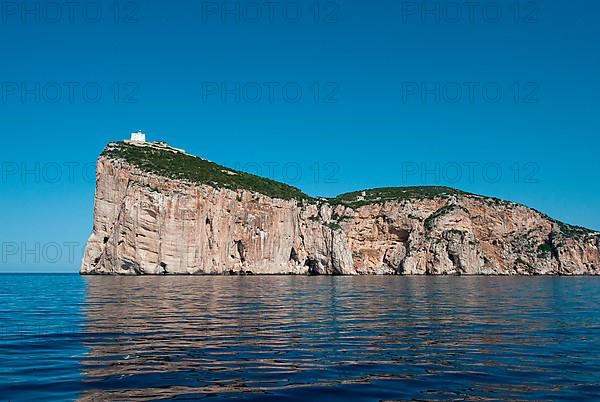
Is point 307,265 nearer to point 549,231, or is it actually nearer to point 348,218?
point 348,218

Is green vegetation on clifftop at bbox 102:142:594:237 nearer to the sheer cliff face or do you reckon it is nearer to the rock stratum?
the rock stratum

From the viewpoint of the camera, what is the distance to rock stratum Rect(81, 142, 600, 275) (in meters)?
102

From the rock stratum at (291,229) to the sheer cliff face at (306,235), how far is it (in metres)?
0.25

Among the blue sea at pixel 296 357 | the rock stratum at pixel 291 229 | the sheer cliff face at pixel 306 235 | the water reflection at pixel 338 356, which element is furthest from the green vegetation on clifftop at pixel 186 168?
the water reflection at pixel 338 356

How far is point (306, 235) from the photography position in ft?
426

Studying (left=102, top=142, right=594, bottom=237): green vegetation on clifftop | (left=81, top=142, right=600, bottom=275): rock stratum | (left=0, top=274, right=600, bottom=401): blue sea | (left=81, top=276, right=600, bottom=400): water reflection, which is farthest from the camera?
(left=102, top=142, right=594, bottom=237): green vegetation on clifftop

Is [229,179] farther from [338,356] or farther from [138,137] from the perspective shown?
[338,356]

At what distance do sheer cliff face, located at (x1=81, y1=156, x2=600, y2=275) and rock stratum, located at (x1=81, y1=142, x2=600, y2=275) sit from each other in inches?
10.0

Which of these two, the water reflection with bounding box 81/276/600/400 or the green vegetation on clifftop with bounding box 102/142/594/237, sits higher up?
the green vegetation on clifftop with bounding box 102/142/594/237

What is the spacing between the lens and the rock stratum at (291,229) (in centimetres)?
10188

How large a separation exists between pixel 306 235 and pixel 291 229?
244 inches

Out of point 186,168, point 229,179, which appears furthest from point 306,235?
point 186,168

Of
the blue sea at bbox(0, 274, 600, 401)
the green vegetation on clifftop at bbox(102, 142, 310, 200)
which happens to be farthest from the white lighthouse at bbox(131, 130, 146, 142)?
the blue sea at bbox(0, 274, 600, 401)

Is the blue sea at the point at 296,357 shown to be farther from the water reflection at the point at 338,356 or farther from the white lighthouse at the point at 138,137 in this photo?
the white lighthouse at the point at 138,137
